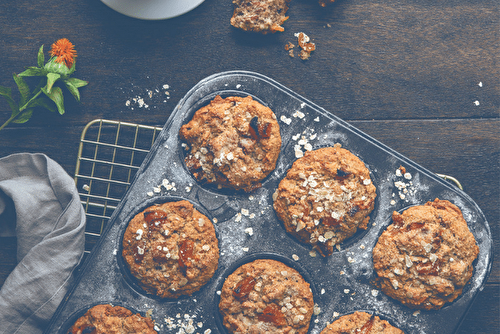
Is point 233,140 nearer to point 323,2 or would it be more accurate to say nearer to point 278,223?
point 278,223

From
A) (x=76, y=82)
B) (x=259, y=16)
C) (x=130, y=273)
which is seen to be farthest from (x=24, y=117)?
(x=259, y=16)

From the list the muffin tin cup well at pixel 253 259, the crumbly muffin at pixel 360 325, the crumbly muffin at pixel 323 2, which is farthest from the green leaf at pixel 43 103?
the crumbly muffin at pixel 360 325

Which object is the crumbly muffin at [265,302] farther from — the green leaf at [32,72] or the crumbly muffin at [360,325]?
the green leaf at [32,72]

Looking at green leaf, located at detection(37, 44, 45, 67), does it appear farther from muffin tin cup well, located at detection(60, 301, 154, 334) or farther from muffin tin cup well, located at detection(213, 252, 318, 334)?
muffin tin cup well, located at detection(213, 252, 318, 334)

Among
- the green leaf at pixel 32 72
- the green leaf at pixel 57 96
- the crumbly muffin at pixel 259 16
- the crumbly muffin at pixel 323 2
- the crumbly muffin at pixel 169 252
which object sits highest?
the crumbly muffin at pixel 323 2

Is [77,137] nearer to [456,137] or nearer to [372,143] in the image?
[372,143]

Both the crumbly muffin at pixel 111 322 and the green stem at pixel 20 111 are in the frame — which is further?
the green stem at pixel 20 111
